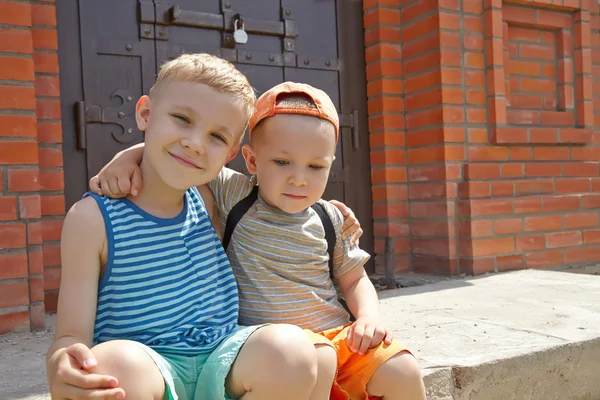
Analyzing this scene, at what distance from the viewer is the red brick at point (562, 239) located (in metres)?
3.36

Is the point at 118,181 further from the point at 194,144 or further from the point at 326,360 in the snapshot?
the point at 326,360

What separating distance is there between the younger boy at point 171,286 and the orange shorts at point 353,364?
181mm

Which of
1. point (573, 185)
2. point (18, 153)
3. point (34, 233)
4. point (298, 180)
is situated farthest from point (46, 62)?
point (573, 185)

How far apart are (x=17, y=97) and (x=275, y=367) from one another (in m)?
1.64

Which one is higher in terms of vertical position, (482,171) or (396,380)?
(482,171)

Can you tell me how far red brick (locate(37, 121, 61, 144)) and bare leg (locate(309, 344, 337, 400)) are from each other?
1.70 metres

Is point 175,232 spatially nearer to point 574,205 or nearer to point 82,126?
point 82,126

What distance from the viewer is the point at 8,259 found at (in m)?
2.12

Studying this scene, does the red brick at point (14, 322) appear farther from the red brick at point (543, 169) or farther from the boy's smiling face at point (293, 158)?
the red brick at point (543, 169)

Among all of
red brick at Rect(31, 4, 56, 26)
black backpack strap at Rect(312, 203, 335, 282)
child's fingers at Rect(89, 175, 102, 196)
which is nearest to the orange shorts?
black backpack strap at Rect(312, 203, 335, 282)

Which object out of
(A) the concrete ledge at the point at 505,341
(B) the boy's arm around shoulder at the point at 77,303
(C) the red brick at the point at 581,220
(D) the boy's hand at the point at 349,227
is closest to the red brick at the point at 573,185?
(C) the red brick at the point at 581,220

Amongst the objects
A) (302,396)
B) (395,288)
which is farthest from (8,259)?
(395,288)

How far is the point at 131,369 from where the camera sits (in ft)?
3.37

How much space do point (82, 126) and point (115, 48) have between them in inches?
15.9
